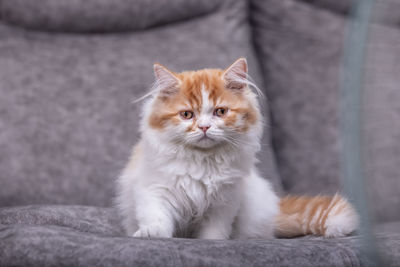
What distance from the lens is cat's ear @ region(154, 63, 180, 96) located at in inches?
48.9

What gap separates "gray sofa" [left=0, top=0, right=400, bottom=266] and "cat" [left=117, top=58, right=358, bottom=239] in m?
0.22

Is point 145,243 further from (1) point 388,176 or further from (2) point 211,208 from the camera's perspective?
(1) point 388,176

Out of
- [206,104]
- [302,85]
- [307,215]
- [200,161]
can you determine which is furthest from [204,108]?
[302,85]

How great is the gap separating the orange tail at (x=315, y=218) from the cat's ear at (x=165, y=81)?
1.58 ft

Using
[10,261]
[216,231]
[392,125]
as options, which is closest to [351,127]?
[392,125]

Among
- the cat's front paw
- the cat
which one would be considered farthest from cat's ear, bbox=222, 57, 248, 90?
the cat's front paw

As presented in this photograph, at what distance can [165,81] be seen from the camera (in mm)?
1254

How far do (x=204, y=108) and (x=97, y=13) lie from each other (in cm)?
97

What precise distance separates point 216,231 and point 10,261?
528 mm

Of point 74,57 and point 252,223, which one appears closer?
point 252,223

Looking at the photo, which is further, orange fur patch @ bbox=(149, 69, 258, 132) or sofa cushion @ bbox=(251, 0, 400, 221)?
sofa cushion @ bbox=(251, 0, 400, 221)

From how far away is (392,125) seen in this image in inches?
20.8

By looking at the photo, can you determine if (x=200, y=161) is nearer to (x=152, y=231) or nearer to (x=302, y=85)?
(x=152, y=231)

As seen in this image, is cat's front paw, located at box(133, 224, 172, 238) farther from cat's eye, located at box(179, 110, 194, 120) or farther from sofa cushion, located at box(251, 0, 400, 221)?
sofa cushion, located at box(251, 0, 400, 221)
